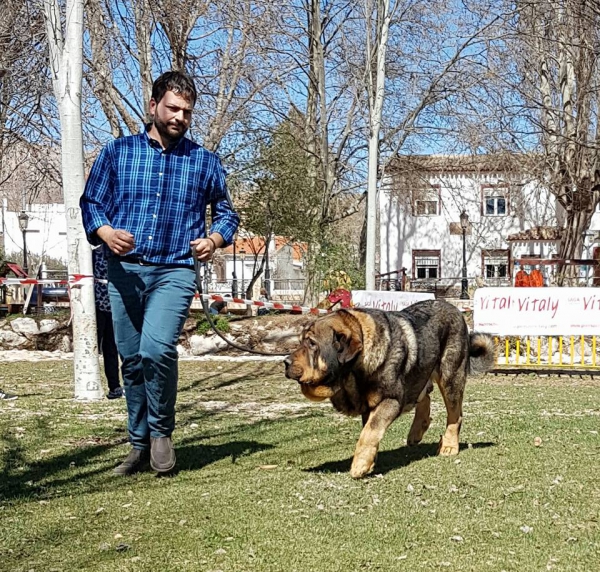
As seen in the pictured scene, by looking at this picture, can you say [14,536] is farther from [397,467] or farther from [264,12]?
[264,12]

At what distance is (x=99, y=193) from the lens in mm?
5199

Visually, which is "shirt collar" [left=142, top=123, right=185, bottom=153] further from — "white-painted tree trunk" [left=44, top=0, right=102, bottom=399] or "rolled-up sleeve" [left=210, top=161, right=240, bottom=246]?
"white-painted tree trunk" [left=44, top=0, right=102, bottom=399]

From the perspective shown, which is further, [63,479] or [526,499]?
[63,479]

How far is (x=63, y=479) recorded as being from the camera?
529cm

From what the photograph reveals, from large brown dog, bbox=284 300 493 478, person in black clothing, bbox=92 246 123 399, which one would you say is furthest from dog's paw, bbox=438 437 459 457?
person in black clothing, bbox=92 246 123 399

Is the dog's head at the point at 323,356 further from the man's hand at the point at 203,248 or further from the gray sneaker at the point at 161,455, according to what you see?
the gray sneaker at the point at 161,455

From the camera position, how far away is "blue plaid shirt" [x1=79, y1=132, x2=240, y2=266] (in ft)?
16.9

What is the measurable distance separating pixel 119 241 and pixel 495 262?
46272 millimetres

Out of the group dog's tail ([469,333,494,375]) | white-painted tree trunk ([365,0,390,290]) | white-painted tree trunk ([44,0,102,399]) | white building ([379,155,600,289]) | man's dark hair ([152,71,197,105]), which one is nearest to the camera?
man's dark hair ([152,71,197,105])

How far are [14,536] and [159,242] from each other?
6.48 ft

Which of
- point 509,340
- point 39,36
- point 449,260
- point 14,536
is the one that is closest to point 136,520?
point 14,536

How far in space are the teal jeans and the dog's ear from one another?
0.98 meters

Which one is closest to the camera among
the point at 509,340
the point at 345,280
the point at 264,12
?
the point at 509,340

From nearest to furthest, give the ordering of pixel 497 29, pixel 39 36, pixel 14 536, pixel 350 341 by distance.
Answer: pixel 14 536 → pixel 350 341 → pixel 39 36 → pixel 497 29
